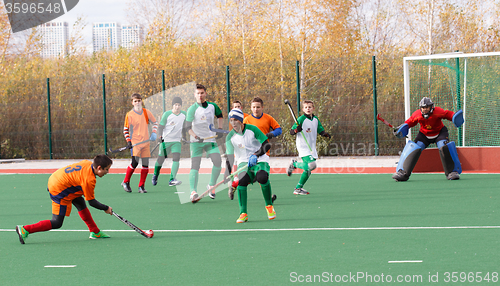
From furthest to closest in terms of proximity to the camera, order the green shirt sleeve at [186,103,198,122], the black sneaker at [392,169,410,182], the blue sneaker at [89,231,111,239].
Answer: the black sneaker at [392,169,410,182], the green shirt sleeve at [186,103,198,122], the blue sneaker at [89,231,111,239]

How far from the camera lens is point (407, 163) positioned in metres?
11.2

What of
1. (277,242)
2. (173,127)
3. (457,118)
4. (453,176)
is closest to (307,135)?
(173,127)

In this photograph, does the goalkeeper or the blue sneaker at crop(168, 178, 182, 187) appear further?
the blue sneaker at crop(168, 178, 182, 187)

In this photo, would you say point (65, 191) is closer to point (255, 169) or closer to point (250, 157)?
point (250, 157)

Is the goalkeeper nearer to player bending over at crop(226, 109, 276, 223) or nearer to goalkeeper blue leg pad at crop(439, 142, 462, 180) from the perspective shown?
goalkeeper blue leg pad at crop(439, 142, 462, 180)

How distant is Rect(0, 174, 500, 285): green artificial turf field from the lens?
15.0 feet

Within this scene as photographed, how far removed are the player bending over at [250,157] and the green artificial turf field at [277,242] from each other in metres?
0.28

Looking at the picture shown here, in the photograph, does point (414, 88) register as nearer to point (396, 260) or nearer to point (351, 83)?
point (351, 83)

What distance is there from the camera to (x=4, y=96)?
2036 centimetres

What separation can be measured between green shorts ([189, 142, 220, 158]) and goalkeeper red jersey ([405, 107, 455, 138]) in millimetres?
4597

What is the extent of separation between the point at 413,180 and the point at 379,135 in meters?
4.71

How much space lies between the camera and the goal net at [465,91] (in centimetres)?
1348

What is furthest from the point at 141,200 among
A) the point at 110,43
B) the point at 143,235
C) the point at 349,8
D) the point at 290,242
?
the point at 110,43

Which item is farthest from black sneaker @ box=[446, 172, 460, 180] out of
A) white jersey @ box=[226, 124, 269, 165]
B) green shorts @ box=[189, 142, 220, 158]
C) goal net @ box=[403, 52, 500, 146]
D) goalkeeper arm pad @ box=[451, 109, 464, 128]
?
white jersey @ box=[226, 124, 269, 165]
